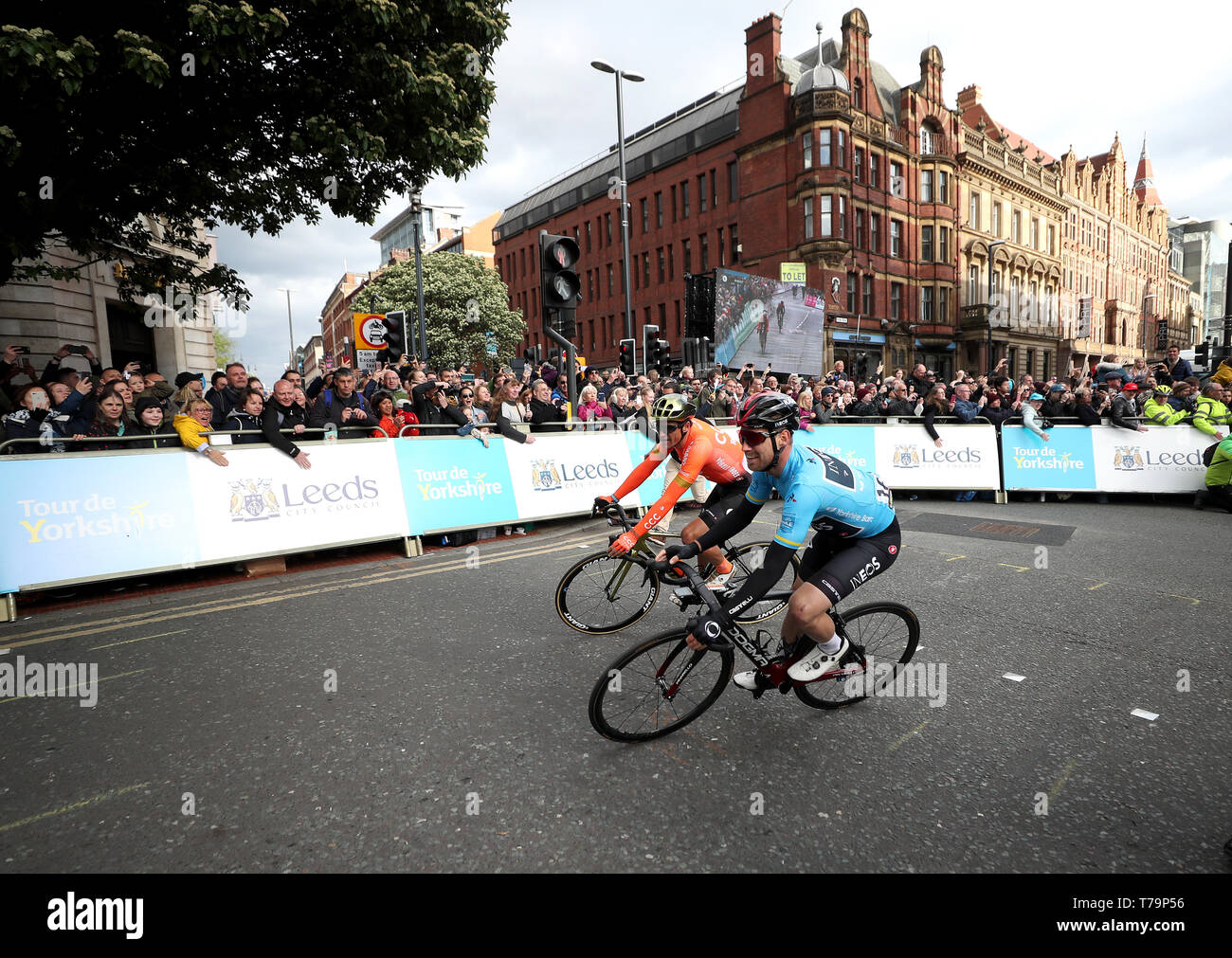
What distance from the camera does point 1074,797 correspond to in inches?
119

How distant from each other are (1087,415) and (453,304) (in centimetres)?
4017

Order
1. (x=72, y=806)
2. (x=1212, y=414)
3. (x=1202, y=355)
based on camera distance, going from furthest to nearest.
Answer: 1. (x=1202, y=355)
2. (x=1212, y=414)
3. (x=72, y=806)

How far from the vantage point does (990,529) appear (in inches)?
358

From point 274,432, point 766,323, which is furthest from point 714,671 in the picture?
point 766,323

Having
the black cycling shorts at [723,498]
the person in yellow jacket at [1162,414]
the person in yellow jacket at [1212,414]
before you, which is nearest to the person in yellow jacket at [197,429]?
the black cycling shorts at [723,498]

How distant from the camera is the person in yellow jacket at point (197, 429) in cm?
696

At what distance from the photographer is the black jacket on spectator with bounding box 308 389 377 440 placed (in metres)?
8.37

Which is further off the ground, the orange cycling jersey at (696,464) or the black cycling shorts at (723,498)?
the orange cycling jersey at (696,464)

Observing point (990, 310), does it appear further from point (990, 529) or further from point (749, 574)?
point (749, 574)

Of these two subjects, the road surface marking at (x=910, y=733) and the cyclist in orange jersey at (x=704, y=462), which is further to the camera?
the cyclist in orange jersey at (x=704, y=462)

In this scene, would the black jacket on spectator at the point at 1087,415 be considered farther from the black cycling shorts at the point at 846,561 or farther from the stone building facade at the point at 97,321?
the stone building facade at the point at 97,321

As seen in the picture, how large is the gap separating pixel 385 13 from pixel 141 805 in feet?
27.7

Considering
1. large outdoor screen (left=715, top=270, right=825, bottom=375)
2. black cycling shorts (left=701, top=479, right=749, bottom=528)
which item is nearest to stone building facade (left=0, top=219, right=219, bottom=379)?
black cycling shorts (left=701, top=479, right=749, bottom=528)

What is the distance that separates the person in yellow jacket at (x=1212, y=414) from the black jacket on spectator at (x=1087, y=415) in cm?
133
